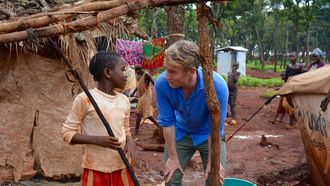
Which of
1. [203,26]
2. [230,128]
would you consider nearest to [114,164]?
[203,26]

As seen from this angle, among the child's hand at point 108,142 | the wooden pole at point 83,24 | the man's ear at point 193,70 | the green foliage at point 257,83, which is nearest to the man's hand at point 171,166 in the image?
the child's hand at point 108,142

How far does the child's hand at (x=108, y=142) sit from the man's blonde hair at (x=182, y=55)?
56cm

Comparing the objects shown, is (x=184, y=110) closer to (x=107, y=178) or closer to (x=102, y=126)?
(x=102, y=126)

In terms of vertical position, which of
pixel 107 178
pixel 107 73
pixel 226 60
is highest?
pixel 107 73

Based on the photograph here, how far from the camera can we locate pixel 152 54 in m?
7.87

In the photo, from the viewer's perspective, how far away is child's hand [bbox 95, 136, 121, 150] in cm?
248

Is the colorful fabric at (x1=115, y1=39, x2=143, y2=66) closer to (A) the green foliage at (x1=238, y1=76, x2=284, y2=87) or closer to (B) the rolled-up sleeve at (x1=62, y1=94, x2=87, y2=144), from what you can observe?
(B) the rolled-up sleeve at (x1=62, y1=94, x2=87, y2=144)

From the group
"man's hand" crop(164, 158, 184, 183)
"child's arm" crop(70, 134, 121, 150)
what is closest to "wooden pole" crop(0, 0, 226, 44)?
"child's arm" crop(70, 134, 121, 150)

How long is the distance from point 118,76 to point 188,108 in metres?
0.53

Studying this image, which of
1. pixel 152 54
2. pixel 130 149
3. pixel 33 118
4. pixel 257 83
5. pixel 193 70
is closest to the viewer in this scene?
pixel 193 70

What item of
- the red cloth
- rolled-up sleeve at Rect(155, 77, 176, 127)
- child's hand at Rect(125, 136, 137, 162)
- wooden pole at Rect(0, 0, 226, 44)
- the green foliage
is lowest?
the green foliage

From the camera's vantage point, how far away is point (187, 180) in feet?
17.9

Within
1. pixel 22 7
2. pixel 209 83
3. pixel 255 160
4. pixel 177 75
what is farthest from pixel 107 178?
pixel 255 160

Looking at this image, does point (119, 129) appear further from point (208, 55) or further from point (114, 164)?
point (208, 55)
